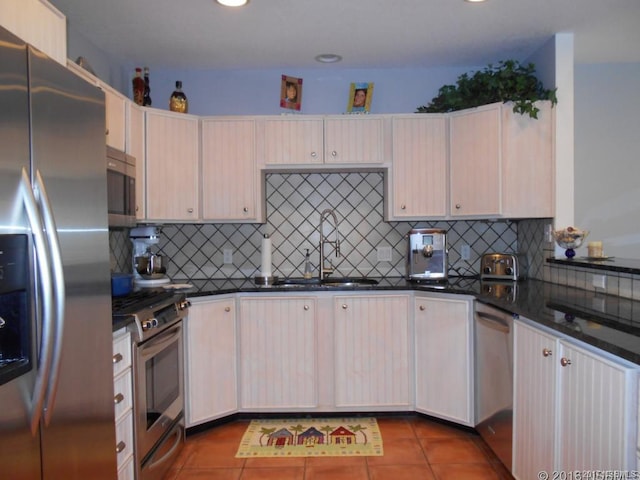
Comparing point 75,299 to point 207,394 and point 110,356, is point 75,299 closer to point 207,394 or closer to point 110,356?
point 110,356

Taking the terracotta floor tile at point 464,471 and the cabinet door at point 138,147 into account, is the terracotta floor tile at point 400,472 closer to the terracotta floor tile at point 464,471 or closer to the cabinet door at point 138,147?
the terracotta floor tile at point 464,471

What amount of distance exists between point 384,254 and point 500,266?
0.81 metres

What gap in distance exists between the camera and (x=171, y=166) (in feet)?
10.0

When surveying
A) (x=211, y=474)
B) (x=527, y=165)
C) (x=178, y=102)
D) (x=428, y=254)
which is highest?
(x=178, y=102)

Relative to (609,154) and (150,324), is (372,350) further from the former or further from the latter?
(609,154)

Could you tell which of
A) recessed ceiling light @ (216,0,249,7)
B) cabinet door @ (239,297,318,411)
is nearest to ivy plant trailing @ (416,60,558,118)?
recessed ceiling light @ (216,0,249,7)

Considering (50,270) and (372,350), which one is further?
(372,350)

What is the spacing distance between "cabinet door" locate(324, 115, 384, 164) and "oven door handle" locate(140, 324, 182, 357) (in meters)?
1.47

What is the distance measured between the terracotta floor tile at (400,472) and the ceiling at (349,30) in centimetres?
241

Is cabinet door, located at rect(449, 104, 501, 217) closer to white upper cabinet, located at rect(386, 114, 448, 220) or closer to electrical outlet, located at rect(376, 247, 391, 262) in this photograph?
white upper cabinet, located at rect(386, 114, 448, 220)

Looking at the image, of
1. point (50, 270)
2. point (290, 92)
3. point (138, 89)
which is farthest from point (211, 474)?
point (290, 92)

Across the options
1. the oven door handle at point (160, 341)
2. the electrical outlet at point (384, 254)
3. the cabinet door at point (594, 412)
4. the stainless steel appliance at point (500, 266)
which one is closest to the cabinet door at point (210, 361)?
the oven door handle at point (160, 341)

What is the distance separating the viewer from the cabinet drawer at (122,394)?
1.83m

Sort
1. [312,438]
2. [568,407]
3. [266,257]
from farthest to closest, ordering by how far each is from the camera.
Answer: [266,257] < [312,438] < [568,407]
